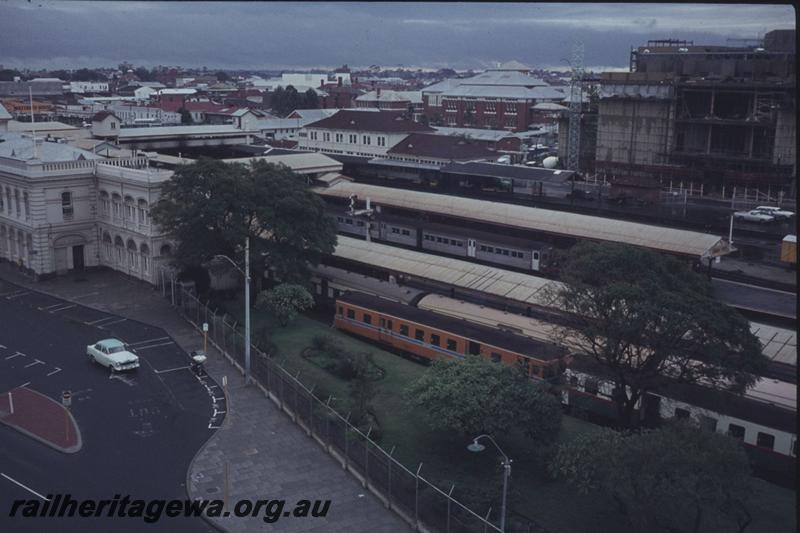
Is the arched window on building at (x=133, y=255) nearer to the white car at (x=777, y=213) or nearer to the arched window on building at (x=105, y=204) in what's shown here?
the arched window on building at (x=105, y=204)

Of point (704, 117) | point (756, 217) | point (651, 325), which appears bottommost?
point (756, 217)

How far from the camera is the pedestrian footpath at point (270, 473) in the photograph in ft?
46.8

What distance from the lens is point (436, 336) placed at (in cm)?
2330

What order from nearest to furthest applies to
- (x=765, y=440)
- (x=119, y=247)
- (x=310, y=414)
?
(x=765, y=440)
(x=310, y=414)
(x=119, y=247)

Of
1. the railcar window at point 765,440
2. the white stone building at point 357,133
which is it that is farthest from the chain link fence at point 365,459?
the white stone building at point 357,133

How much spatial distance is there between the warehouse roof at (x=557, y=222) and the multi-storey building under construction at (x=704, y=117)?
673 inches

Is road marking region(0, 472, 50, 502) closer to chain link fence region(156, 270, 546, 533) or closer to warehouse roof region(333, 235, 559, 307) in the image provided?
chain link fence region(156, 270, 546, 533)

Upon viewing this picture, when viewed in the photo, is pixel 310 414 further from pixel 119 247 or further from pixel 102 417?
pixel 119 247

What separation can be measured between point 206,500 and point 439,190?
31.8m

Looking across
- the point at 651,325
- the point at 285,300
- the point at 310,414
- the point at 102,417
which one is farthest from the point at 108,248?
the point at 651,325

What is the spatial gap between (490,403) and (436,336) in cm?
686

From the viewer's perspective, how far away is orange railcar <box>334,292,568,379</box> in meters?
20.7

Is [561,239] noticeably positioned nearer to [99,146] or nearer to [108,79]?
[99,146]

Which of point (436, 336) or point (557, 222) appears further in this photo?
point (557, 222)
